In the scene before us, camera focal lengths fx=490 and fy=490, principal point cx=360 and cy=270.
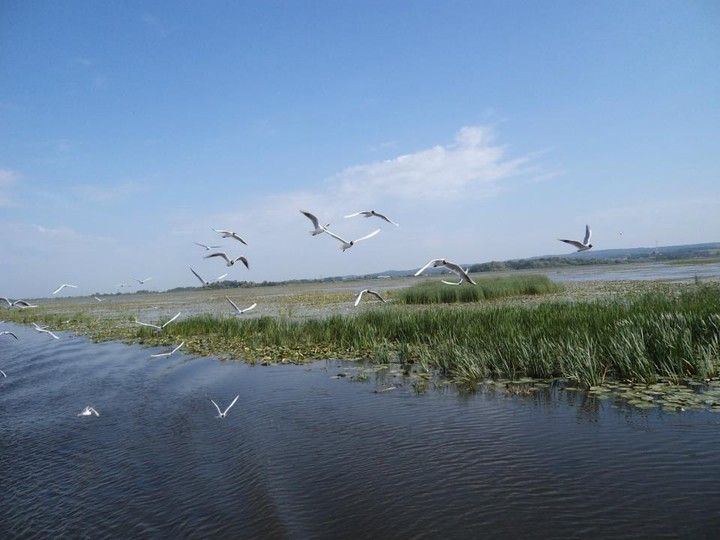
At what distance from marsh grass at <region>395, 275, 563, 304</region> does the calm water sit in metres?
19.5

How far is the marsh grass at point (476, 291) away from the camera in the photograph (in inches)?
1203

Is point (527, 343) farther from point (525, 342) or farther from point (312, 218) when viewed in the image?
point (312, 218)

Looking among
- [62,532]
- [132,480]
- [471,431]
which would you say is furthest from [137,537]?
[471,431]

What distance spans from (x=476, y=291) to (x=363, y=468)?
2454 centimetres

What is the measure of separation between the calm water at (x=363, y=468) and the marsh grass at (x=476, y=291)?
1949 cm

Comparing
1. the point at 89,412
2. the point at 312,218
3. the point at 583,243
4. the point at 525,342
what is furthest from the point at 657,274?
the point at 89,412

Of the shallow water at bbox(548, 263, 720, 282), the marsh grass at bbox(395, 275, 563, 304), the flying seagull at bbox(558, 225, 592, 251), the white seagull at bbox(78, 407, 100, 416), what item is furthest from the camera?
the shallow water at bbox(548, 263, 720, 282)

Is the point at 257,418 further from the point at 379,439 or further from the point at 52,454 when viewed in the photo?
the point at 52,454

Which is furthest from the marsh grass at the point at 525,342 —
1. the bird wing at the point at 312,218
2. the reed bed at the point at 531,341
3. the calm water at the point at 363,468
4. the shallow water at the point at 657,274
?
the shallow water at the point at 657,274

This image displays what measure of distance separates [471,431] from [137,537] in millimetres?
5199

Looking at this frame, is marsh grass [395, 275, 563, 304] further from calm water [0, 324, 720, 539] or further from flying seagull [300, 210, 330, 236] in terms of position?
flying seagull [300, 210, 330, 236]

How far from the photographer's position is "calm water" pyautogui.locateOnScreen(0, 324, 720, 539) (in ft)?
18.6

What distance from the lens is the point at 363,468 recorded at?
7.21 metres

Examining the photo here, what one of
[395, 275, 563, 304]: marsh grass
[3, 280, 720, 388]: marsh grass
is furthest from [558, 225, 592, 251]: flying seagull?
[395, 275, 563, 304]: marsh grass
